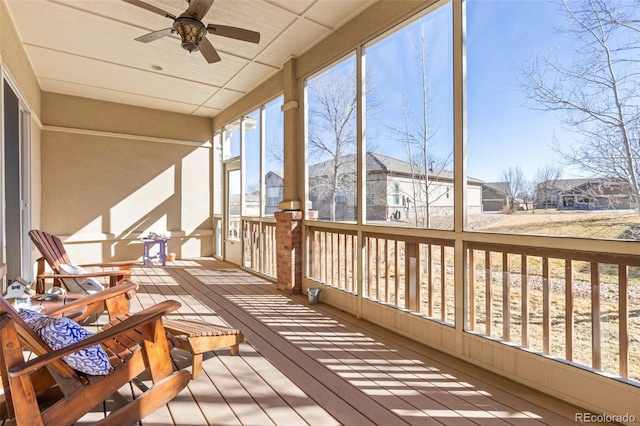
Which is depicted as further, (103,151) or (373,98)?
(103,151)

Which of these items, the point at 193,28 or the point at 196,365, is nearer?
the point at 196,365

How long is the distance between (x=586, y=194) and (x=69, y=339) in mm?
3036

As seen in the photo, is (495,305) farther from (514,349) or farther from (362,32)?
(362,32)

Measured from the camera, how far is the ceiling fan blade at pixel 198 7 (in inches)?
105

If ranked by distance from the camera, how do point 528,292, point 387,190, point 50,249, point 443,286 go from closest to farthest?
1. point 528,292
2. point 443,286
3. point 387,190
4. point 50,249

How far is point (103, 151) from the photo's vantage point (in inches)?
272

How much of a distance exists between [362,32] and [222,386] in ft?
11.8

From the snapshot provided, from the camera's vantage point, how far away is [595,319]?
211 centimetres

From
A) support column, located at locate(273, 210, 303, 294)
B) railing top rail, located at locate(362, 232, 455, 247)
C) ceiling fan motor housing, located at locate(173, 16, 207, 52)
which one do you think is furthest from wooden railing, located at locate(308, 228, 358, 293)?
ceiling fan motor housing, located at locate(173, 16, 207, 52)

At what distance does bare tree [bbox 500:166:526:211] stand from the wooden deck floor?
1300 mm

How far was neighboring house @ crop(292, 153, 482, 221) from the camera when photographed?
2957mm

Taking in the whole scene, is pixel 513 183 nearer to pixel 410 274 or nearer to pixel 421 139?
pixel 421 139

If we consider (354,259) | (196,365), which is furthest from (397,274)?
(196,365)

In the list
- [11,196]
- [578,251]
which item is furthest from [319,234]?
[11,196]
